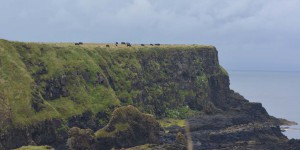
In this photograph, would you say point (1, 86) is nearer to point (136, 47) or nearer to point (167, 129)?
point (167, 129)

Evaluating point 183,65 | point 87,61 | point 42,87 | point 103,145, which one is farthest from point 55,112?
point 183,65

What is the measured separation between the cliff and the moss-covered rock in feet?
30.8

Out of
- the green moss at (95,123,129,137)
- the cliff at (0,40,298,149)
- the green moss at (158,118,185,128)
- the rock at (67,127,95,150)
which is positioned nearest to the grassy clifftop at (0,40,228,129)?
the cliff at (0,40,298,149)

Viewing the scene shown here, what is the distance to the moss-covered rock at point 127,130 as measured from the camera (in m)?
93.2

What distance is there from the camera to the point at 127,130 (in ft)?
316

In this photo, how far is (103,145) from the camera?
9181 cm

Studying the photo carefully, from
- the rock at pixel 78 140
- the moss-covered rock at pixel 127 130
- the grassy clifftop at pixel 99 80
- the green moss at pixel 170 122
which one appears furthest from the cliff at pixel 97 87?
the rock at pixel 78 140

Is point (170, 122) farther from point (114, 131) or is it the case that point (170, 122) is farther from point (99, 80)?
point (114, 131)

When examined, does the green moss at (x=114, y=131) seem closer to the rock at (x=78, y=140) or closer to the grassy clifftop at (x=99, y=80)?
the rock at (x=78, y=140)

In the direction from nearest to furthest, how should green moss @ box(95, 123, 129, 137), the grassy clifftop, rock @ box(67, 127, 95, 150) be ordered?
rock @ box(67, 127, 95, 150)
green moss @ box(95, 123, 129, 137)
the grassy clifftop

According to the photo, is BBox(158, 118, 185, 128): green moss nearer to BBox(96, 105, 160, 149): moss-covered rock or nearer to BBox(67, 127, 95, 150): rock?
BBox(96, 105, 160, 149): moss-covered rock

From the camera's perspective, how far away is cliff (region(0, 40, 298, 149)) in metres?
97.4

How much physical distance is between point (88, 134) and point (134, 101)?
4367cm

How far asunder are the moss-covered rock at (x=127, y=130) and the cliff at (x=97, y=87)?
9374 millimetres
